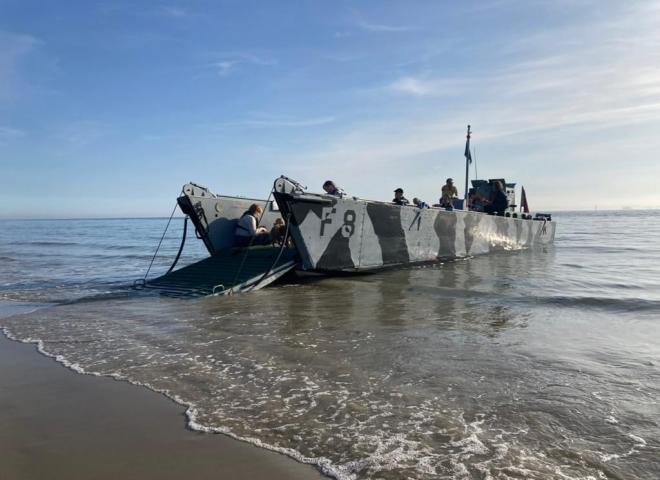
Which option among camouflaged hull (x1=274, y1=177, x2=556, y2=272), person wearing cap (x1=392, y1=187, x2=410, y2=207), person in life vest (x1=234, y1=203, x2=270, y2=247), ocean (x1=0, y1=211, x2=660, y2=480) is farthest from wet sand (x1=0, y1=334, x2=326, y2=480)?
person wearing cap (x1=392, y1=187, x2=410, y2=207)

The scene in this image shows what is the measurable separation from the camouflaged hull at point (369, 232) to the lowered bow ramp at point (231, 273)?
608 mm

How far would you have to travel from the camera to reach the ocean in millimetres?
3084

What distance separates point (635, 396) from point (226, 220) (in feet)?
30.0

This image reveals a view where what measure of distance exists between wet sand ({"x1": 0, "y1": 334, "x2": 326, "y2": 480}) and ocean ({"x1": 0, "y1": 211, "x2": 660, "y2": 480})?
0.19 meters

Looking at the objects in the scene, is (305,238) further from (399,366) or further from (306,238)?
(399,366)

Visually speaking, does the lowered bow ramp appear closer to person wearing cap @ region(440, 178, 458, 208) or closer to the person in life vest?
the person in life vest

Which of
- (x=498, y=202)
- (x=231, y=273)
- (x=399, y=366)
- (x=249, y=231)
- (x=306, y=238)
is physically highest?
(x=498, y=202)

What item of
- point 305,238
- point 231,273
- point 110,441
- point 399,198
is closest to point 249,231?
point 231,273

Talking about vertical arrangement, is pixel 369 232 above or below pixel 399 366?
above

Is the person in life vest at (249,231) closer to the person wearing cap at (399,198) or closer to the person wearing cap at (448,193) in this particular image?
the person wearing cap at (399,198)

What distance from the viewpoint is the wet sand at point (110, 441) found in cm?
278

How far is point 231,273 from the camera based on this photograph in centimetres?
984

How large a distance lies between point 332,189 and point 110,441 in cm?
803

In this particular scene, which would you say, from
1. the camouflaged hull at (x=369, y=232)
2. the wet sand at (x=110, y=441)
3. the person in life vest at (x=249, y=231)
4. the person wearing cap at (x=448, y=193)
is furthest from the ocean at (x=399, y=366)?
the person wearing cap at (x=448, y=193)
